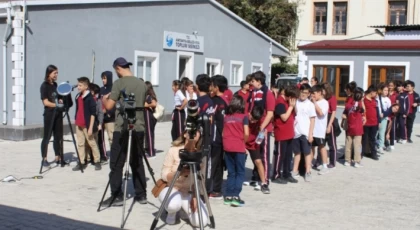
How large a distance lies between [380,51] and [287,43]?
22.0 metres

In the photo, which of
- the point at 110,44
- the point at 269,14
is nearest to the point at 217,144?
the point at 110,44

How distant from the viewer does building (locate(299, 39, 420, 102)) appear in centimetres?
2241

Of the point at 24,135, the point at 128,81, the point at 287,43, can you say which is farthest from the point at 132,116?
the point at 287,43

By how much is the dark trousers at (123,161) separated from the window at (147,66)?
39.1 ft

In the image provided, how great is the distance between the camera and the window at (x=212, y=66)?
76.3 feet

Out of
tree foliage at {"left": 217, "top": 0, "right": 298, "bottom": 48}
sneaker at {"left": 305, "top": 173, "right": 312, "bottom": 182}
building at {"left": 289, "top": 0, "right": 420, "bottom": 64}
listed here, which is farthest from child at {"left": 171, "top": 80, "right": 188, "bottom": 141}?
building at {"left": 289, "top": 0, "right": 420, "bottom": 64}

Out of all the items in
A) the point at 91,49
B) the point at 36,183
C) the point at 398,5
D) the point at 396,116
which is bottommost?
the point at 36,183

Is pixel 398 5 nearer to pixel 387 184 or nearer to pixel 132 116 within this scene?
pixel 387 184

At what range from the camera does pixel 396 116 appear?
51.1ft

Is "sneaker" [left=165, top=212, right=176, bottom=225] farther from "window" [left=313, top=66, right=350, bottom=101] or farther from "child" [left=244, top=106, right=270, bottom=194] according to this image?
"window" [left=313, top=66, right=350, bottom=101]

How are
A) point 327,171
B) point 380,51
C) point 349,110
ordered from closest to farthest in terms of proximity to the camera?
point 327,171 < point 349,110 < point 380,51

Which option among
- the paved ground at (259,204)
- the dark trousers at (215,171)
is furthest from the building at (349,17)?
the dark trousers at (215,171)

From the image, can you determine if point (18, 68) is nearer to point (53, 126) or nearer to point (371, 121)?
point (53, 126)

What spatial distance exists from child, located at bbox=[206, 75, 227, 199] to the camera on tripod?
4.62ft
